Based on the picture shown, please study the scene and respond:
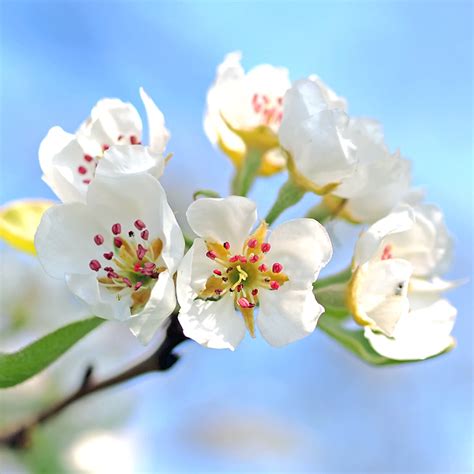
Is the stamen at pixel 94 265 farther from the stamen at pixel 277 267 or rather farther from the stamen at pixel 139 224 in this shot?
the stamen at pixel 277 267

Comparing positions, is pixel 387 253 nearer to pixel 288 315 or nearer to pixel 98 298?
pixel 288 315

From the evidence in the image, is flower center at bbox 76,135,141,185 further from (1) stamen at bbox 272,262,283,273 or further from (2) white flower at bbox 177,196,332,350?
(1) stamen at bbox 272,262,283,273

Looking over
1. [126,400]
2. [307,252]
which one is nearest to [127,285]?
[307,252]

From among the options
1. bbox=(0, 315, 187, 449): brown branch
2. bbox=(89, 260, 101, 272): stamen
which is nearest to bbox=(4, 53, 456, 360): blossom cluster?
bbox=(89, 260, 101, 272): stamen

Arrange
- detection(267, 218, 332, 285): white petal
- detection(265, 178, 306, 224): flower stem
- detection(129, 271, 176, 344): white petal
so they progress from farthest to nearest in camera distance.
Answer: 1. detection(265, 178, 306, 224): flower stem
2. detection(267, 218, 332, 285): white petal
3. detection(129, 271, 176, 344): white petal

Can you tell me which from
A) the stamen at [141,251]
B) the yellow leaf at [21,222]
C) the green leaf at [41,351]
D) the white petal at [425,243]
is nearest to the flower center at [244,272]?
the stamen at [141,251]

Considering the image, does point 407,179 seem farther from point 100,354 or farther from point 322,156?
point 100,354

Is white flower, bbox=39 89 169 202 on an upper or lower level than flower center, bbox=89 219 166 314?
upper
